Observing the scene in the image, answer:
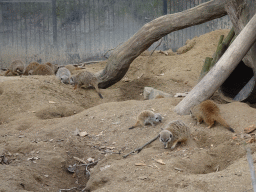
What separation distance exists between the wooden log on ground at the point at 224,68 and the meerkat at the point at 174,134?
1.96 ft

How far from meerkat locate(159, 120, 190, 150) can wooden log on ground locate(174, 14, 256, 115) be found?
0.60 meters

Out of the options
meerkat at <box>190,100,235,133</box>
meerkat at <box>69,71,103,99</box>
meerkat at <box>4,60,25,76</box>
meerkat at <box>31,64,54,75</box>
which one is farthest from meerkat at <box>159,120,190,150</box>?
meerkat at <box>4,60,25,76</box>

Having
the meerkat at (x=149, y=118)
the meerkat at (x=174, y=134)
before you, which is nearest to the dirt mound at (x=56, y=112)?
the meerkat at (x=149, y=118)

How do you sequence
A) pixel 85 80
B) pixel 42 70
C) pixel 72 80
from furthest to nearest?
pixel 42 70
pixel 72 80
pixel 85 80

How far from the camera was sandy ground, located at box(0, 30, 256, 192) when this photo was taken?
2.43 m

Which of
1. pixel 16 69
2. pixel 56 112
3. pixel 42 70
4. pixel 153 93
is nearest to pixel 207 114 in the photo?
pixel 153 93

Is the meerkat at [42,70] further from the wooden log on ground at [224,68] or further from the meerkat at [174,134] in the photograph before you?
the meerkat at [174,134]

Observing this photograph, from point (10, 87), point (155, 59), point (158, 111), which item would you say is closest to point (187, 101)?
point (158, 111)

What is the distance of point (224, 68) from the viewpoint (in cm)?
385

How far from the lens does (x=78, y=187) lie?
2.96 metres

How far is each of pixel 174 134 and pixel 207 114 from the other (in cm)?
54

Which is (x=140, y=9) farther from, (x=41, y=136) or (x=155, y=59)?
(x=41, y=136)

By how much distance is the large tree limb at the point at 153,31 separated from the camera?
16.1 feet

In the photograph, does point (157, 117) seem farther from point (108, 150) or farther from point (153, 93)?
point (153, 93)
